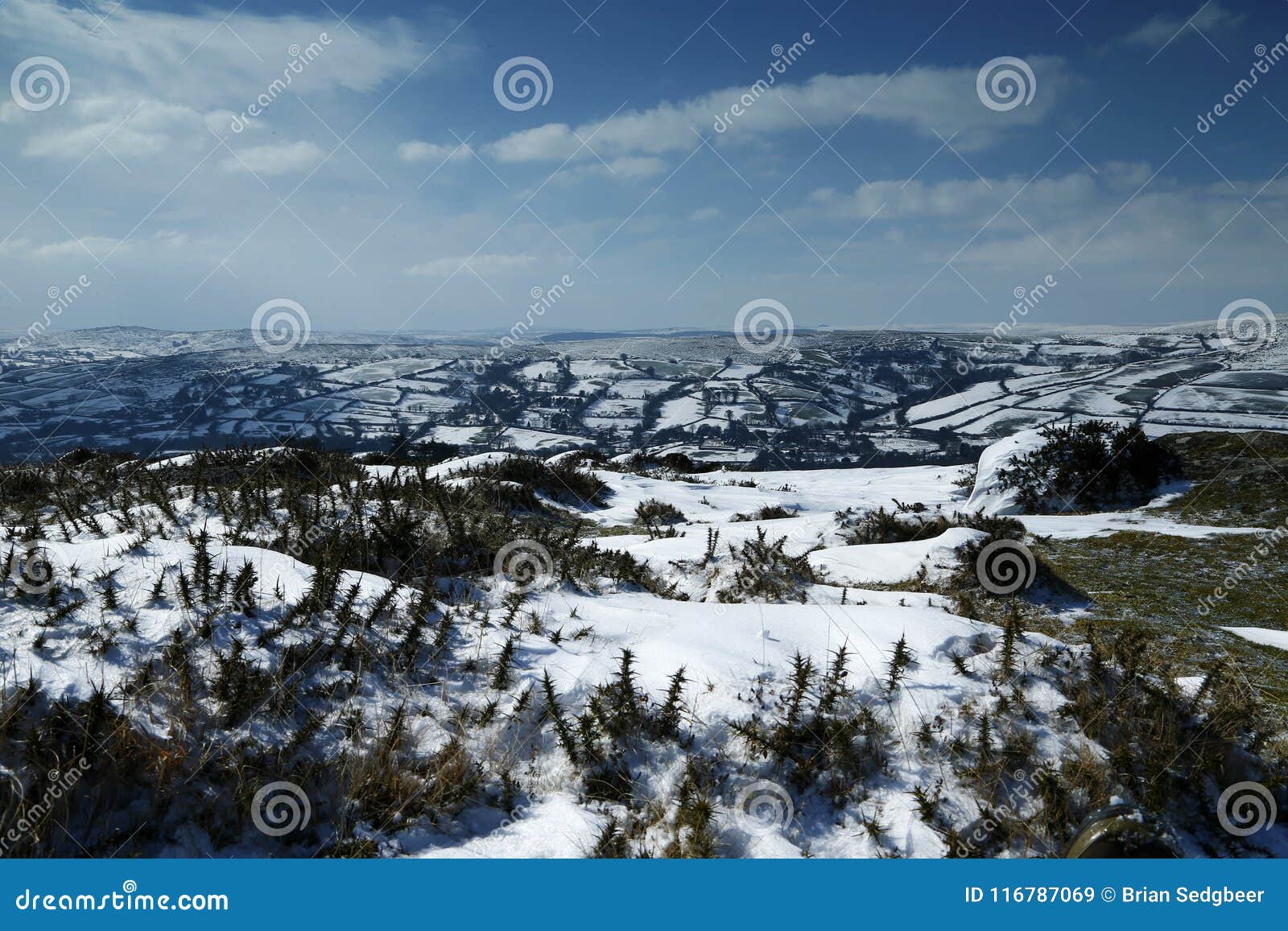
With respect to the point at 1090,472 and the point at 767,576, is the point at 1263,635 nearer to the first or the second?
the point at 767,576

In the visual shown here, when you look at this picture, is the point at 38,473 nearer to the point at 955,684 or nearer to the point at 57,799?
the point at 57,799

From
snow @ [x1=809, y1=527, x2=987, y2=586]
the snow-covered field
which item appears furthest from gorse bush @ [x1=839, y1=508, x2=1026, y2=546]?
the snow-covered field

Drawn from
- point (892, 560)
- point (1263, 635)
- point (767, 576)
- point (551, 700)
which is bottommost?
point (551, 700)

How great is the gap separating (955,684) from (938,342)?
83.7m

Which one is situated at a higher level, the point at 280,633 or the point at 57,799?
the point at 280,633

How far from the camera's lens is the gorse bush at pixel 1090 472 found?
34.8 ft

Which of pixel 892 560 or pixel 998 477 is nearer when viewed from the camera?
pixel 892 560

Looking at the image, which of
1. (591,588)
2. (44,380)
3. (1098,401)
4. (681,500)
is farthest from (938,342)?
(44,380)

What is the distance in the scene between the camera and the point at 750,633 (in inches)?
193

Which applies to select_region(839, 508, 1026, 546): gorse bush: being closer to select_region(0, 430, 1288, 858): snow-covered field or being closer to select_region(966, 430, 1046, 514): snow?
select_region(0, 430, 1288, 858): snow-covered field

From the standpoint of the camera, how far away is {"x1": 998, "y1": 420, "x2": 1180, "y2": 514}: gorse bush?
1059 centimetres

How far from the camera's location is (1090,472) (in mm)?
10844

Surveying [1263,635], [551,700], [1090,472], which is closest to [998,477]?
[1090,472]

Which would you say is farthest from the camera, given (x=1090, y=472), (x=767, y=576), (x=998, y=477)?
(x=998, y=477)
